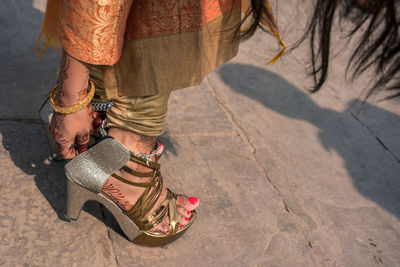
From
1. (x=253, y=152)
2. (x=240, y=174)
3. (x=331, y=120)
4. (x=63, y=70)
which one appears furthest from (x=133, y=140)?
(x=331, y=120)

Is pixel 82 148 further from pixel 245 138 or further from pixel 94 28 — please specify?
pixel 245 138

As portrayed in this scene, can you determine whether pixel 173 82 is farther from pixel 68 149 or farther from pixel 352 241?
pixel 352 241

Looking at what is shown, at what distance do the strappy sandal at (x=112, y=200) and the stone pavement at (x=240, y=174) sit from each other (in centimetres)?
7

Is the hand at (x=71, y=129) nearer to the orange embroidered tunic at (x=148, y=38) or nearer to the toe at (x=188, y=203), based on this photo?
the orange embroidered tunic at (x=148, y=38)

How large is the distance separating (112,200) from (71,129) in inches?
11.2

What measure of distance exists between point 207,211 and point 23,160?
733mm

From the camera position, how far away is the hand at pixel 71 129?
103 centimetres

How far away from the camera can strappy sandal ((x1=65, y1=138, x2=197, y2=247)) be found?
1100 millimetres

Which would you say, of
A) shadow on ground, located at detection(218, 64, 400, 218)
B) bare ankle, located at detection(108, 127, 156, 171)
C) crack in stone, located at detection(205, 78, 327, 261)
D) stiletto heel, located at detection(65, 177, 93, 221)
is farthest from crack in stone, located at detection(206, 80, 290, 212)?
stiletto heel, located at detection(65, 177, 93, 221)

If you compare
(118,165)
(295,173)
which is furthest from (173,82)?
(295,173)

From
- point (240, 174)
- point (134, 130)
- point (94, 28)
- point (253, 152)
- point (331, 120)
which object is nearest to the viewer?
point (94, 28)

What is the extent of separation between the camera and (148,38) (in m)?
0.95

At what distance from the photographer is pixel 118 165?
44.0 inches

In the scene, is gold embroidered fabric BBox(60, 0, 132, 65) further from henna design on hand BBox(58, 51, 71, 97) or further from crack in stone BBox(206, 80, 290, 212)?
crack in stone BBox(206, 80, 290, 212)
